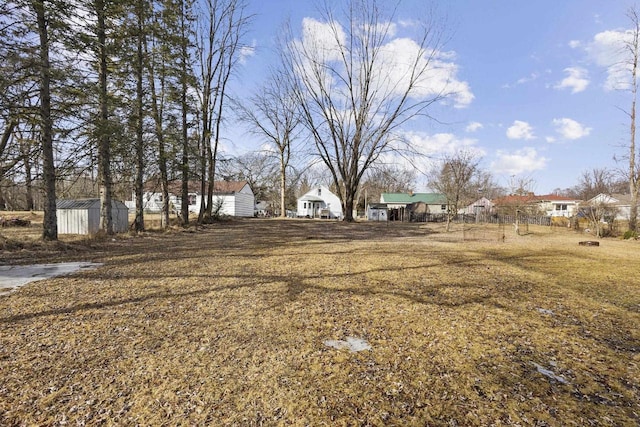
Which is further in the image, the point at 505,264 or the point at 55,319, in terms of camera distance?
the point at 505,264

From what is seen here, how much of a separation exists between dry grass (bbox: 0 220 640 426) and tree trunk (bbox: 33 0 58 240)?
414 cm

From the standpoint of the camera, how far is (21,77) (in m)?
7.07

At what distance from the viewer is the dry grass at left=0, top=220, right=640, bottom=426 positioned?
2123mm

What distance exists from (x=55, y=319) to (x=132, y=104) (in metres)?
10.2

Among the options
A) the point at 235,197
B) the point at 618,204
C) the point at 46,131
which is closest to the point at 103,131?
the point at 46,131

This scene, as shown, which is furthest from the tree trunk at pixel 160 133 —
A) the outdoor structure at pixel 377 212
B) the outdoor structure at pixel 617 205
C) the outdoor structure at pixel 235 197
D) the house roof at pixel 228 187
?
the outdoor structure at pixel 377 212

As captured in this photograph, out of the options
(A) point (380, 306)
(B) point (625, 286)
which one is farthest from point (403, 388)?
(B) point (625, 286)

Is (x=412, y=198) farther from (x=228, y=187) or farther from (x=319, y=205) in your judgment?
(x=228, y=187)

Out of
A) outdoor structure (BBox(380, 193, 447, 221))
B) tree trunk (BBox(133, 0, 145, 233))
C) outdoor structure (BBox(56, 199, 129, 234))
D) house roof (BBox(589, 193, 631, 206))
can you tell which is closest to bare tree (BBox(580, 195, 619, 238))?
house roof (BBox(589, 193, 631, 206))

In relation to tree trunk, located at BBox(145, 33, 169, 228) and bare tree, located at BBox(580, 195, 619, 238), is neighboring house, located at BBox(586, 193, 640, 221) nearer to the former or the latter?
bare tree, located at BBox(580, 195, 619, 238)

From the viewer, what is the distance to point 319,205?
146 ft

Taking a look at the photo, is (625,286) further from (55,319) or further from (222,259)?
(55,319)

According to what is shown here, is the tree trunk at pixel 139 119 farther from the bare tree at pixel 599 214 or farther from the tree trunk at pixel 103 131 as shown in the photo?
the bare tree at pixel 599 214

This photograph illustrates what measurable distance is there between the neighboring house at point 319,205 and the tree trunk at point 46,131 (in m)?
34.6
